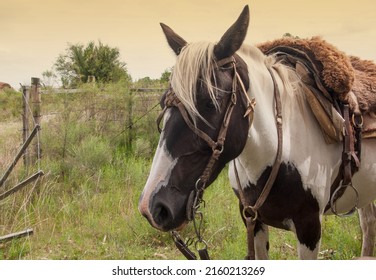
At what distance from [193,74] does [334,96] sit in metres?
0.86

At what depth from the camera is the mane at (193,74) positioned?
4.54 ft

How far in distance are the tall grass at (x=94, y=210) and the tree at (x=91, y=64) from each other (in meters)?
0.41

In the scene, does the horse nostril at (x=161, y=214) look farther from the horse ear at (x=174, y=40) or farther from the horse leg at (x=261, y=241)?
the horse leg at (x=261, y=241)

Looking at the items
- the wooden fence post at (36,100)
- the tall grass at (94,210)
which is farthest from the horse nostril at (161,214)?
the wooden fence post at (36,100)

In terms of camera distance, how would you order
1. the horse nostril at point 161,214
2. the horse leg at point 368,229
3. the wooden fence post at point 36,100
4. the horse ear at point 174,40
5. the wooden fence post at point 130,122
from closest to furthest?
the horse nostril at point 161,214, the horse ear at point 174,40, the horse leg at point 368,229, the wooden fence post at point 36,100, the wooden fence post at point 130,122

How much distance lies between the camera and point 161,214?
138 cm

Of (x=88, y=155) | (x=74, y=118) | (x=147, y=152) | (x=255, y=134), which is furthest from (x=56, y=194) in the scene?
(x=255, y=134)

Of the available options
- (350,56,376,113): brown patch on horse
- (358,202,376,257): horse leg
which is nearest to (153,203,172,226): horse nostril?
(350,56,376,113): brown patch on horse

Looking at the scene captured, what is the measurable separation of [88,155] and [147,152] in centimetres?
118

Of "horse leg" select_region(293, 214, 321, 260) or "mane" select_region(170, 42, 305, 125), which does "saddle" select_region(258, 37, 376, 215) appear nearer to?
"horse leg" select_region(293, 214, 321, 260)

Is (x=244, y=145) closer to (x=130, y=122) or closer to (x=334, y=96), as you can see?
(x=334, y=96)

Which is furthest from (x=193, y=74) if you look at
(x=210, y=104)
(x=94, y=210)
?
(x=94, y=210)

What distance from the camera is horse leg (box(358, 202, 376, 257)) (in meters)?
2.89
